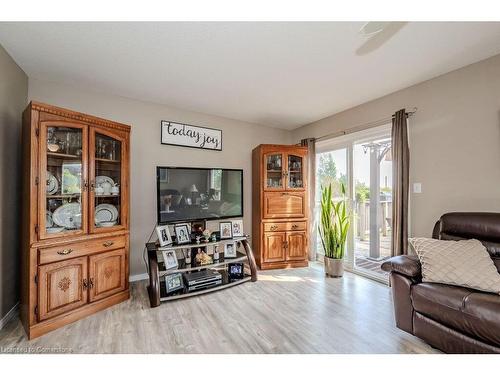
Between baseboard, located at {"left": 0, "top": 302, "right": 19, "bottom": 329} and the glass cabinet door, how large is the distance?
3048 mm

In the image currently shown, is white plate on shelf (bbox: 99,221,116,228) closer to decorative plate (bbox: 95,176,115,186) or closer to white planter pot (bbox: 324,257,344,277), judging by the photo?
decorative plate (bbox: 95,176,115,186)

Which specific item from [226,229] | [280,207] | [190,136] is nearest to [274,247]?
[280,207]

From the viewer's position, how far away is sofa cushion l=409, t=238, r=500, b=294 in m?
1.62

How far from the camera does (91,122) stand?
222 cm

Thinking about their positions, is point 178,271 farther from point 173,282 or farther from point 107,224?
point 107,224

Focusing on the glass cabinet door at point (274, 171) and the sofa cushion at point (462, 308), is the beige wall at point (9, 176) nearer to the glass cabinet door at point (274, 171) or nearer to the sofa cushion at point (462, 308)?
the glass cabinet door at point (274, 171)

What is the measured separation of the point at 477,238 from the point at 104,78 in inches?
151

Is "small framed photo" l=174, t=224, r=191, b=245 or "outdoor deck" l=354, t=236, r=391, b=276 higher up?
"small framed photo" l=174, t=224, r=191, b=245

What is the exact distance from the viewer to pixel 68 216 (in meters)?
2.17

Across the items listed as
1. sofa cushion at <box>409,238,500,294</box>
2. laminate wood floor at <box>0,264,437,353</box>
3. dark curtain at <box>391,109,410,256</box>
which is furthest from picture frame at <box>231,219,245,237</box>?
sofa cushion at <box>409,238,500,294</box>

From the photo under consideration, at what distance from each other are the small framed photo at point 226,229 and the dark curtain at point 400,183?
1.99 meters
